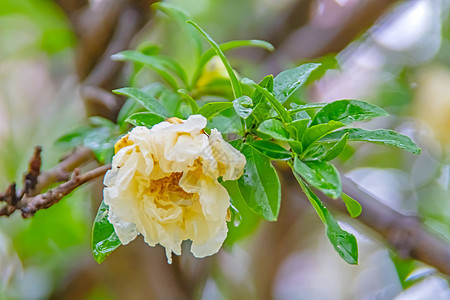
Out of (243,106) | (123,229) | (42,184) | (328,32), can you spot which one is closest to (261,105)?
(243,106)

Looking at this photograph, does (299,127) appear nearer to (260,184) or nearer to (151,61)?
(260,184)

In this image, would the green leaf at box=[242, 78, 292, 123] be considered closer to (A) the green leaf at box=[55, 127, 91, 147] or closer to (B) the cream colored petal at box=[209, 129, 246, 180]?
(B) the cream colored petal at box=[209, 129, 246, 180]

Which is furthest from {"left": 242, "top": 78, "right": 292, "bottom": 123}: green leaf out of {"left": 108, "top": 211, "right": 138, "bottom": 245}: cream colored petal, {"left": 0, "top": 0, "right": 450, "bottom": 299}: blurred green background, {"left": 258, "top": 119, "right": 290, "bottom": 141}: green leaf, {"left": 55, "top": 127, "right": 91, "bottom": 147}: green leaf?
{"left": 0, "top": 0, "right": 450, "bottom": 299}: blurred green background

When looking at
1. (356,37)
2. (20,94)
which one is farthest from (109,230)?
(20,94)

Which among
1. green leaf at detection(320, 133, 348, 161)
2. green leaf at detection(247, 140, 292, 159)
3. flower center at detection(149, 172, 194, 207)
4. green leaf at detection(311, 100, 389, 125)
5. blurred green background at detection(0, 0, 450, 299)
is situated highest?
green leaf at detection(311, 100, 389, 125)

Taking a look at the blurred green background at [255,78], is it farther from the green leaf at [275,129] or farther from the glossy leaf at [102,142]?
the green leaf at [275,129]

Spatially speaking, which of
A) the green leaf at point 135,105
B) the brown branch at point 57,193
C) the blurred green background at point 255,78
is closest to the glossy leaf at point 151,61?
the green leaf at point 135,105

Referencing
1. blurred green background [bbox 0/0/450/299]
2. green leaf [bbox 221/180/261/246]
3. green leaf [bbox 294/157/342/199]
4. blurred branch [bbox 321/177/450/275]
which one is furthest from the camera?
blurred green background [bbox 0/0/450/299]

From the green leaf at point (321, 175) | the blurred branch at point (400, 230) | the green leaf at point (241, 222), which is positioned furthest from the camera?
the blurred branch at point (400, 230)
